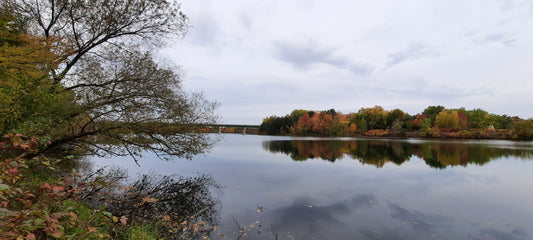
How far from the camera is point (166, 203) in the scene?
37.2ft

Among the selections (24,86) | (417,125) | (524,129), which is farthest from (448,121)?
(24,86)

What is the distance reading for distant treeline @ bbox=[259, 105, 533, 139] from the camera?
90.1 metres

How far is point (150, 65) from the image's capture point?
1291 centimetres

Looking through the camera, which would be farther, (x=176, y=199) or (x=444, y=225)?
(x=176, y=199)

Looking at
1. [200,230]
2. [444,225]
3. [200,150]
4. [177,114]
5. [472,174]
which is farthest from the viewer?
[472,174]

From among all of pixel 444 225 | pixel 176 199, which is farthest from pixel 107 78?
pixel 444 225

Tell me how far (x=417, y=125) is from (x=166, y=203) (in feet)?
394

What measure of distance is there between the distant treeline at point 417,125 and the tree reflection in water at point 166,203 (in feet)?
340

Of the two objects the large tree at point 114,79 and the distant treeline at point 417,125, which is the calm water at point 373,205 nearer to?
the large tree at point 114,79

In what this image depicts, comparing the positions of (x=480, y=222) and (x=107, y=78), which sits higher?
(x=107, y=78)

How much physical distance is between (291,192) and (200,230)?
6.65 metres

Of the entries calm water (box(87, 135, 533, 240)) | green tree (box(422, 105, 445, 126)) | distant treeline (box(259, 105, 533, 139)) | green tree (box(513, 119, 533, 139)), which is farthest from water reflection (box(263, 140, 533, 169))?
green tree (box(422, 105, 445, 126))

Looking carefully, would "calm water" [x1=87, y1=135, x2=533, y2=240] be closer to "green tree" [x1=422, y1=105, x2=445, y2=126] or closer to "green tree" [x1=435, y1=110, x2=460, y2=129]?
"green tree" [x1=435, y1=110, x2=460, y2=129]

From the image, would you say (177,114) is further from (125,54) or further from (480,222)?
(480,222)
